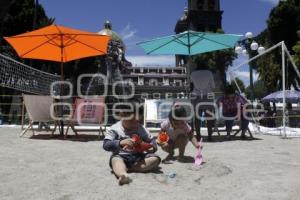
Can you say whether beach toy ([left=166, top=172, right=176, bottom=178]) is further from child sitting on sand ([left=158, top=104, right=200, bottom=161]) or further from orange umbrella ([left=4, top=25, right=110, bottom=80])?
orange umbrella ([left=4, top=25, right=110, bottom=80])

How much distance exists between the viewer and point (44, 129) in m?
11.7

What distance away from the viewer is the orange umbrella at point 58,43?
9.61 metres

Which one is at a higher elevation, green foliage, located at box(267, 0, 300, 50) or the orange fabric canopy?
green foliage, located at box(267, 0, 300, 50)

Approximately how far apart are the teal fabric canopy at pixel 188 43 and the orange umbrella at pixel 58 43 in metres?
1.47

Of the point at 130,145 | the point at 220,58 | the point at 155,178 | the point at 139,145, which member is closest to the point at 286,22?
the point at 220,58

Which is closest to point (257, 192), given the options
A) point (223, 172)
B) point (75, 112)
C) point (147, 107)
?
point (223, 172)

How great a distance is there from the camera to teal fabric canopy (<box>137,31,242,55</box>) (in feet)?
34.7

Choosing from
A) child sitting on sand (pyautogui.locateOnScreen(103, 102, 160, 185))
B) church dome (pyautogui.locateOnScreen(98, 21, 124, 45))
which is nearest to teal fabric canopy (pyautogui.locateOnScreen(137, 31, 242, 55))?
child sitting on sand (pyautogui.locateOnScreen(103, 102, 160, 185))

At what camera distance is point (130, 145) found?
4824 mm

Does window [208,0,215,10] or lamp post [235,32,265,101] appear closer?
lamp post [235,32,265,101]

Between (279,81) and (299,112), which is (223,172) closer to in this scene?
(299,112)

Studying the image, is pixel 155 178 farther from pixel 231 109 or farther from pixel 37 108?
pixel 37 108

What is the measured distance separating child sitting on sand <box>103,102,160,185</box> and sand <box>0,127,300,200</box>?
16 centimetres

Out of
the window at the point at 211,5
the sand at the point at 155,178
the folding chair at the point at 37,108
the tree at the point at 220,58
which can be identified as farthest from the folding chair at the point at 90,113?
the window at the point at 211,5
